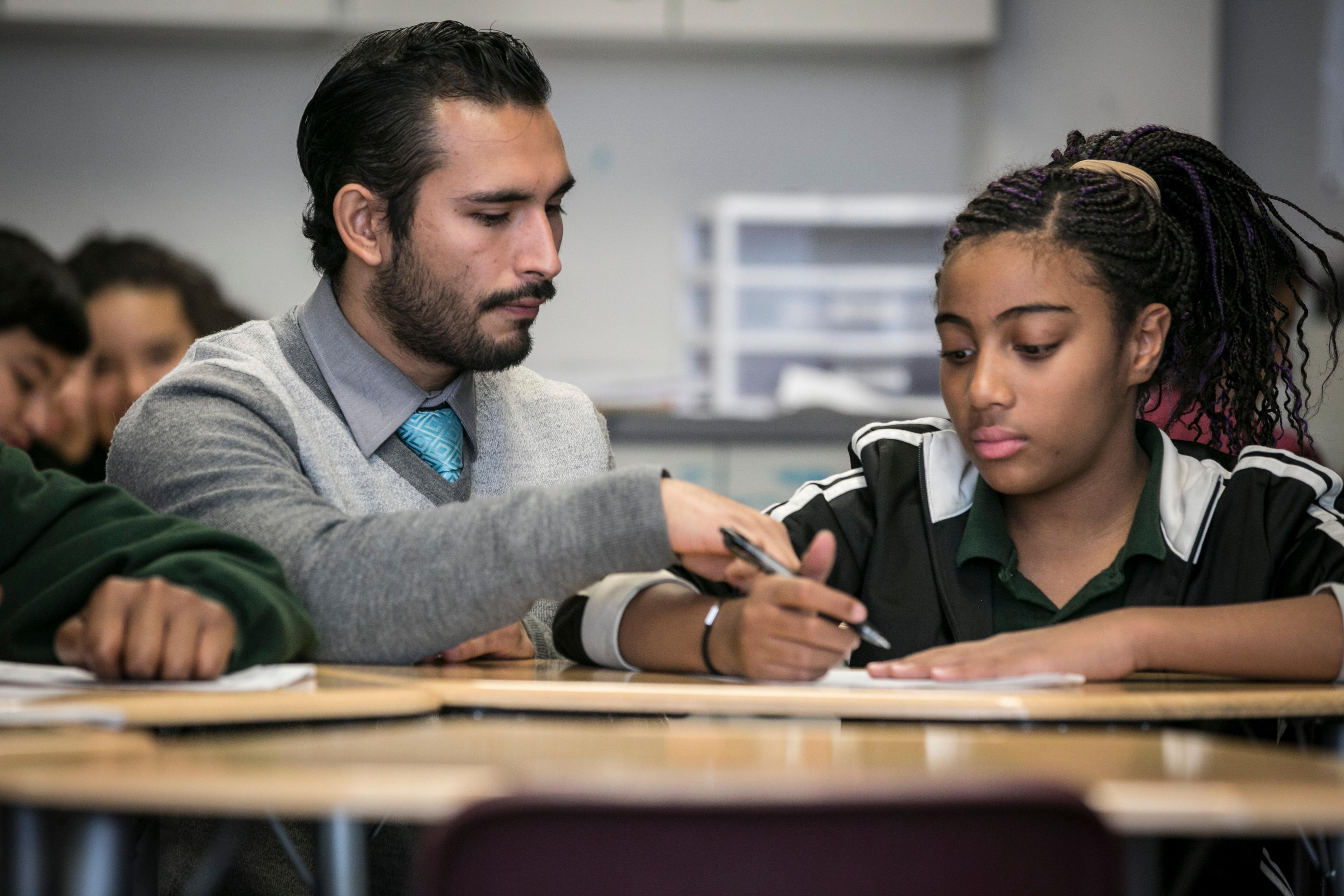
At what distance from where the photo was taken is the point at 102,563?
109cm

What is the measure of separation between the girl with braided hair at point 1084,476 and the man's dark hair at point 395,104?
1.94ft

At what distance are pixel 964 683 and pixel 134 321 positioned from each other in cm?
267

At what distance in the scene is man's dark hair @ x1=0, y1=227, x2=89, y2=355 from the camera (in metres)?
2.33

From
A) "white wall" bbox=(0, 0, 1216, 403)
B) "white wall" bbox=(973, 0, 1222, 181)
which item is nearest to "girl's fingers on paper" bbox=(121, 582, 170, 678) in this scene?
"white wall" bbox=(0, 0, 1216, 403)

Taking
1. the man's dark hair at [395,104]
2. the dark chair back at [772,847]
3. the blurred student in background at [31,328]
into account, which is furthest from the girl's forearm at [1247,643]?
the blurred student in background at [31,328]

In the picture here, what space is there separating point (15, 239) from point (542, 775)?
2239 mm

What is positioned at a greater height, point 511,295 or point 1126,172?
point 1126,172

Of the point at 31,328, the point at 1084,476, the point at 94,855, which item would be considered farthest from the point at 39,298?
the point at 94,855

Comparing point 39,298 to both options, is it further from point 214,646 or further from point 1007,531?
point 1007,531

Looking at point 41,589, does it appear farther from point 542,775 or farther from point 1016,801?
point 1016,801

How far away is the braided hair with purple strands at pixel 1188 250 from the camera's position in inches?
58.6

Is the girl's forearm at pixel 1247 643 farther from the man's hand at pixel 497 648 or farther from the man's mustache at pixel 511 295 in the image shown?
the man's mustache at pixel 511 295

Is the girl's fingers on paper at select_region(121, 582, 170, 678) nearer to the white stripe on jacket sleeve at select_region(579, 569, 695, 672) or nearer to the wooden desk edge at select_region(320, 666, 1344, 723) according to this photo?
the wooden desk edge at select_region(320, 666, 1344, 723)

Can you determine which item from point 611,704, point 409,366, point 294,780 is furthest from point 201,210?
point 294,780
